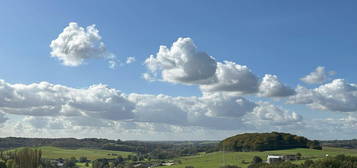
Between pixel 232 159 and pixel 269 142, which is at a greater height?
pixel 269 142

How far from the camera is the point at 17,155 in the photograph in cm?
10406

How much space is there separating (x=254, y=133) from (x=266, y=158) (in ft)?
189

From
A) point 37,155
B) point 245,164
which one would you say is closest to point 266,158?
point 245,164

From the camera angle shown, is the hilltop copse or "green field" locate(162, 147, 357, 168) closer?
"green field" locate(162, 147, 357, 168)

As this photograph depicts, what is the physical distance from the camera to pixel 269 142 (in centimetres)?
18125

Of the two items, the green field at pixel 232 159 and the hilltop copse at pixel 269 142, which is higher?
the hilltop copse at pixel 269 142

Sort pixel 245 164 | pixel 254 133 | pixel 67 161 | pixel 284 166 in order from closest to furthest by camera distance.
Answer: pixel 284 166 < pixel 245 164 < pixel 67 161 < pixel 254 133

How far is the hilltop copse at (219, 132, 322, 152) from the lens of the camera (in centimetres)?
18050

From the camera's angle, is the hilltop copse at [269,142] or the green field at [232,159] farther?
the hilltop copse at [269,142]

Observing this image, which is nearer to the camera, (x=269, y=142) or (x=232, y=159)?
(x=232, y=159)

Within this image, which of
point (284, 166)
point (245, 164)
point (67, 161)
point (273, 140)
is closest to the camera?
point (284, 166)

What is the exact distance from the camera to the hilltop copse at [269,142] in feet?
592

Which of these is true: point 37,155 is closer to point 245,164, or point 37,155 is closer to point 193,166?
point 193,166

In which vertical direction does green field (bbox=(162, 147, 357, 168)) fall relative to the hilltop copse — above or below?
below
